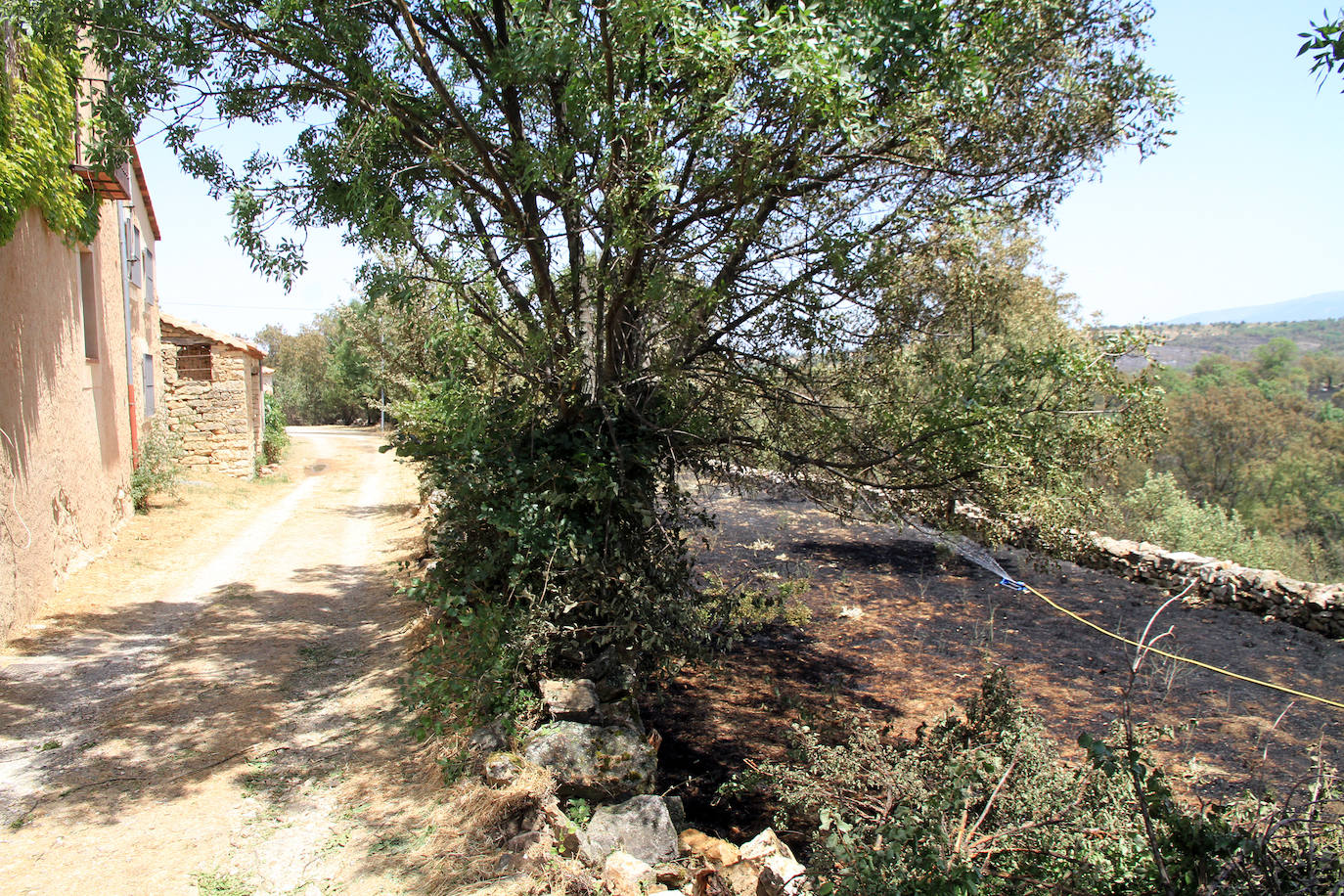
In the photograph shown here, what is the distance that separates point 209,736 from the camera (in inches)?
200

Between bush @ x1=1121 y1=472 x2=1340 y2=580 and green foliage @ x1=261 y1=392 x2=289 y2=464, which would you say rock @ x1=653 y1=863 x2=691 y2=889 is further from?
green foliage @ x1=261 y1=392 x2=289 y2=464

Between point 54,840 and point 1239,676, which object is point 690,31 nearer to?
point 54,840

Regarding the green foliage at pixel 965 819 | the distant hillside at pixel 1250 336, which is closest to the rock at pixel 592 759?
the green foliage at pixel 965 819

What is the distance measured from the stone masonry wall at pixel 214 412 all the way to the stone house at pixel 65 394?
2.48 metres

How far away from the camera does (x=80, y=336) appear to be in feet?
30.4

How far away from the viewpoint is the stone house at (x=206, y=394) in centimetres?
1555

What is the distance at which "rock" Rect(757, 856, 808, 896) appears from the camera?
3422mm

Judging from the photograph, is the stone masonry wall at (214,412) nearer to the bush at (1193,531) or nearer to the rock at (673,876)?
the rock at (673,876)

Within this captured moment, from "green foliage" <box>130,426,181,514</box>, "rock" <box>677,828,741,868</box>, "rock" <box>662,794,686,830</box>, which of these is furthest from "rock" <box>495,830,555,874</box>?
"green foliage" <box>130,426,181,514</box>

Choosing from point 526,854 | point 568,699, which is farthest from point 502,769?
point 568,699

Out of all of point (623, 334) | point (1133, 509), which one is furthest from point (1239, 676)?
point (1133, 509)

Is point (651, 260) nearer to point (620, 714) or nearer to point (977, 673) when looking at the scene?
point (620, 714)

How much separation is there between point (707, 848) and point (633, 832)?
440 mm

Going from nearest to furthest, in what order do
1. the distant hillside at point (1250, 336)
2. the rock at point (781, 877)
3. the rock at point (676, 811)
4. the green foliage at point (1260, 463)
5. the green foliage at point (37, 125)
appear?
the rock at point (781, 877)
the rock at point (676, 811)
the green foliage at point (37, 125)
the green foliage at point (1260, 463)
the distant hillside at point (1250, 336)
